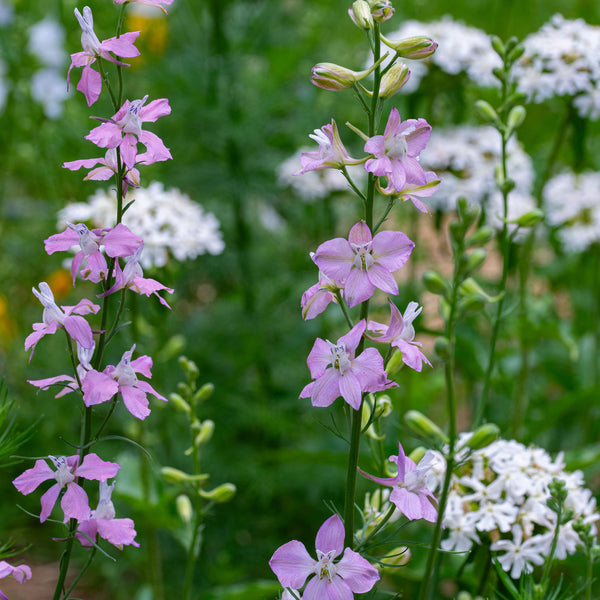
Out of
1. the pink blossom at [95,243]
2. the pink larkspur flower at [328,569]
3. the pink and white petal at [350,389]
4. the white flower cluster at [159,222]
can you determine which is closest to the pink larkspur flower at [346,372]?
the pink and white petal at [350,389]

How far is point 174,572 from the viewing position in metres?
2.25

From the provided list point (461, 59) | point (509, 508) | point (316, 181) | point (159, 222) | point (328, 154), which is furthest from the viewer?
point (316, 181)

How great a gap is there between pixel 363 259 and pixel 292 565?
325 millimetres

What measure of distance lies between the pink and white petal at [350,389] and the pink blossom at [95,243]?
255 mm

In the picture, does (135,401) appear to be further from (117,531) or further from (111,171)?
(111,171)

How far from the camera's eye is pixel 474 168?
2.11 m

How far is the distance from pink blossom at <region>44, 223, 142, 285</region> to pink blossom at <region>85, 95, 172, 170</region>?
0.26ft

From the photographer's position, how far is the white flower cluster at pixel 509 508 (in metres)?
1.16

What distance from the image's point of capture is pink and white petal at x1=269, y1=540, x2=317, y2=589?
74cm

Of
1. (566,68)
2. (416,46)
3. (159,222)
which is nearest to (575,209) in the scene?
(566,68)

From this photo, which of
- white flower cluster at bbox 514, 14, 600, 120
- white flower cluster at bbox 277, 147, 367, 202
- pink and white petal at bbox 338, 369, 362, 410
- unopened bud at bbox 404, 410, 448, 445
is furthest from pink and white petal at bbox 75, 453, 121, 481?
white flower cluster at bbox 277, 147, 367, 202

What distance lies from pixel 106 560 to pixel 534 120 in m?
2.67

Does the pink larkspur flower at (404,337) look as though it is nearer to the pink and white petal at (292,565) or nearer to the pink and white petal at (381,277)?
the pink and white petal at (381,277)

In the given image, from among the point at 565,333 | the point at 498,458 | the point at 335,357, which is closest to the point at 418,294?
the point at 565,333
